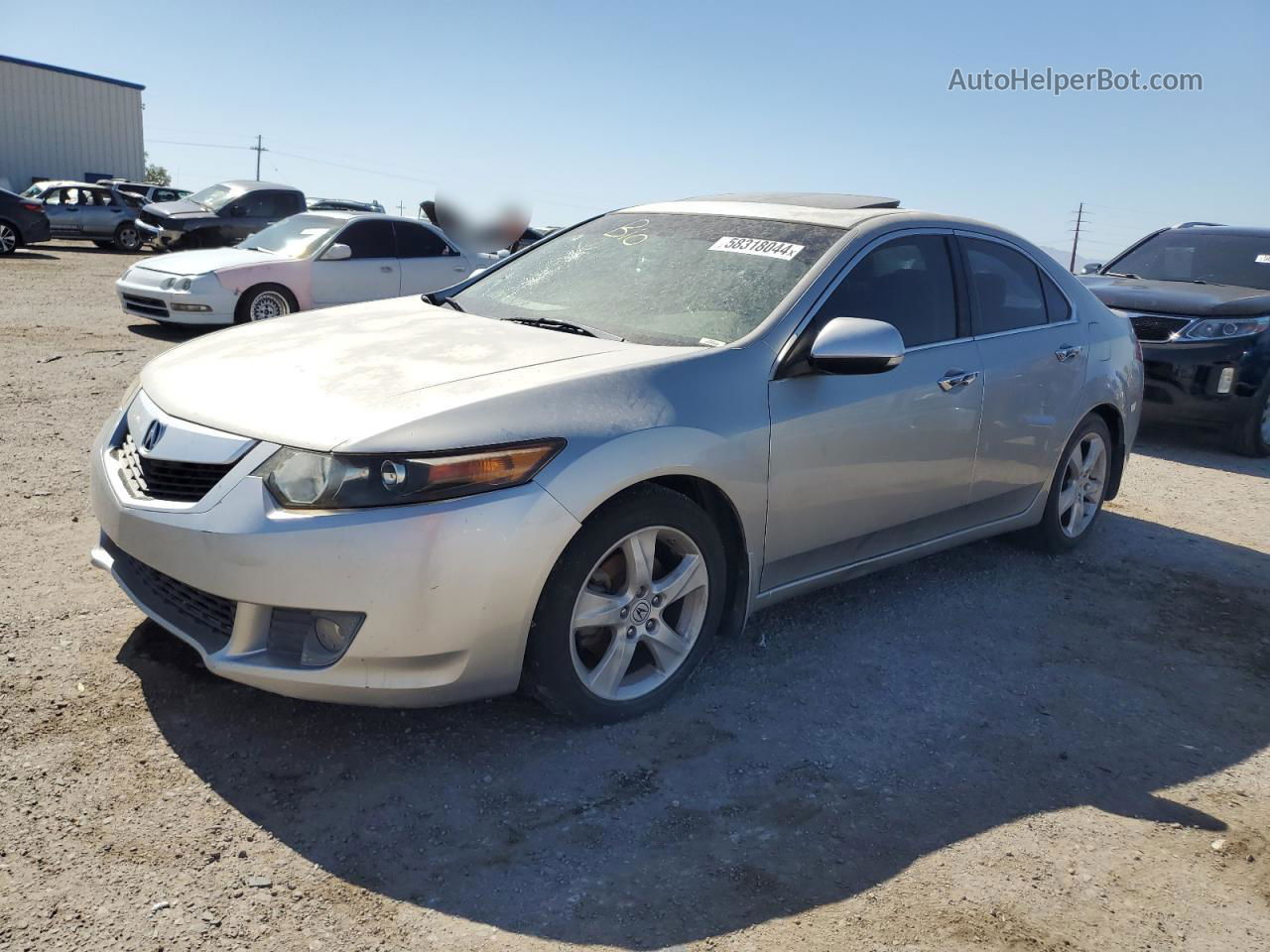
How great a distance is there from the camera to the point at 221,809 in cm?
280

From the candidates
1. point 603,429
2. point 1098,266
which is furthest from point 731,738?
point 1098,266

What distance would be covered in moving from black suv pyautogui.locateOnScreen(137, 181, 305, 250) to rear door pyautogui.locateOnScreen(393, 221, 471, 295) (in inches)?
296

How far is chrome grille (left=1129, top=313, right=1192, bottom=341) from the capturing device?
28.6 ft

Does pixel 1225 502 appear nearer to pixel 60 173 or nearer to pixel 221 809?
pixel 221 809

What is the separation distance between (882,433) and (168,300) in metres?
8.88

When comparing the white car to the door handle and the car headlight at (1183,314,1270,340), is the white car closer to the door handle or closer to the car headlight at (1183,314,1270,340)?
the car headlight at (1183,314,1270,340)

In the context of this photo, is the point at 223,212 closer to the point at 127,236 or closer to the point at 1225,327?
the point at 127,236

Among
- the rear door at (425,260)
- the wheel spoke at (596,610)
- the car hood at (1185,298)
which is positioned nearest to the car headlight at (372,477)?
the wheel spoke at (596,610)

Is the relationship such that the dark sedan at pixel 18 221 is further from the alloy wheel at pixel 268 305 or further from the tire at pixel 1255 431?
the tire at pixel 1255 431

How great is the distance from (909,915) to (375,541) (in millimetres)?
1623

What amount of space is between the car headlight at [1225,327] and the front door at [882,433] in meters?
5.19

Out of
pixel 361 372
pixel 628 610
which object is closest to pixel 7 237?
pixel 361 372

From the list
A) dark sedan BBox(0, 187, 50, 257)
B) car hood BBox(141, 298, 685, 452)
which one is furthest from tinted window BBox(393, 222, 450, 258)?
dark sedan BBox(0, 187, 50, 257)

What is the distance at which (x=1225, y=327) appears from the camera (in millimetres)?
8602
